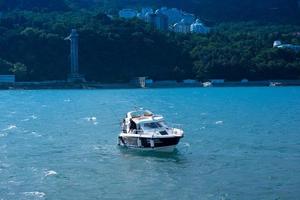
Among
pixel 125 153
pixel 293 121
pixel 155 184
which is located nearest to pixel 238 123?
pixel 293 121

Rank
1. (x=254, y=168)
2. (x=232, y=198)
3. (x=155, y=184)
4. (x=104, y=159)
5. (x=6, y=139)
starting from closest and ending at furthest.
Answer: (x=232, y=198) < (x=155, y=184) < (x=254, y=168) < (x=104, y=159) < (x=6, y=139)

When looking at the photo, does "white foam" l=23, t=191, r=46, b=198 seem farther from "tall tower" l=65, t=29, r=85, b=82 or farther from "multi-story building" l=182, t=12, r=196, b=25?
"multi-story building" l=182, t=12, r=196, b=25

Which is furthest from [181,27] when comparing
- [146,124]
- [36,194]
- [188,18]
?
[36,194]

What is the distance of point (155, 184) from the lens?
104ft

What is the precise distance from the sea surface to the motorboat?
2.04ft

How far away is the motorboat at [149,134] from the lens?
132 ft

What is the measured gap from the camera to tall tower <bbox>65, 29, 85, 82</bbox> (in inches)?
5165

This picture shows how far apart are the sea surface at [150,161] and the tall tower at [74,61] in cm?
6657

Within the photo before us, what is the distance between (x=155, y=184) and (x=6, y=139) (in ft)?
57.8

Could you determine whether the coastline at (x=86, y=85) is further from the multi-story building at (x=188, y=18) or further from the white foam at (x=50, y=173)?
the white foam at (x=50, y=173)

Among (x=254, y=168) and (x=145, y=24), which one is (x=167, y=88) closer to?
(x=145, y=24)

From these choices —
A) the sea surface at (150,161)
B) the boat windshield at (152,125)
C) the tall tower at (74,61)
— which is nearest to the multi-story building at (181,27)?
the tall tower at (74,61)

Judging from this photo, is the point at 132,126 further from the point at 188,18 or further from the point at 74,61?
the point at 188,18

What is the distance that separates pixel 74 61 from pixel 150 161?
317ft
